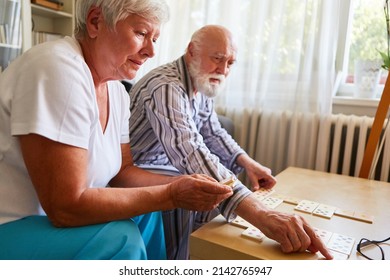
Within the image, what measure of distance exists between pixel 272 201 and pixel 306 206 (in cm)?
10

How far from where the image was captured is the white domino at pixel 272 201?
101 centimetres

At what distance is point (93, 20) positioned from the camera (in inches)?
33.5

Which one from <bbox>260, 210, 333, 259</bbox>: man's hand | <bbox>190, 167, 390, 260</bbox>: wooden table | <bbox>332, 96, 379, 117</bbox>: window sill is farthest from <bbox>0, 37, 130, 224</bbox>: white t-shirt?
<bbox>332, 96, 379, 117</bbox>: window sill

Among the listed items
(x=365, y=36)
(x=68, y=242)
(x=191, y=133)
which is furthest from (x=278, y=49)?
(x=68, y=242)

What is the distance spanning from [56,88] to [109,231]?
33 centimetres

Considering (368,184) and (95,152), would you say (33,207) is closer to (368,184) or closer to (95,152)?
(95,152)

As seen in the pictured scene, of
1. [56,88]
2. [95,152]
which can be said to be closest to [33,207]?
[95,152]

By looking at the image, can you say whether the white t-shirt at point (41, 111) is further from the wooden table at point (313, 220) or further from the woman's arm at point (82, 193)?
the wooden table at point (313, 220)

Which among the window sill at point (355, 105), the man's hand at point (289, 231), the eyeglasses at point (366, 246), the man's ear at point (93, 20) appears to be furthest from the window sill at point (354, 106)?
the man's ear at point (93, 20)

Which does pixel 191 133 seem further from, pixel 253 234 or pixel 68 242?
pixel 68 242

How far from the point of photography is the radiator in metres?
1.83

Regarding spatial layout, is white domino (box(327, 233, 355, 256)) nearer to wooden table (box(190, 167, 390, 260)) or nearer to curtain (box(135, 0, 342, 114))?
wooden table (box(190, 167, 390, 260))

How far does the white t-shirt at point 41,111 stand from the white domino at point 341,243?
2.01 feet

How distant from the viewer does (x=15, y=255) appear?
0.67 meters
